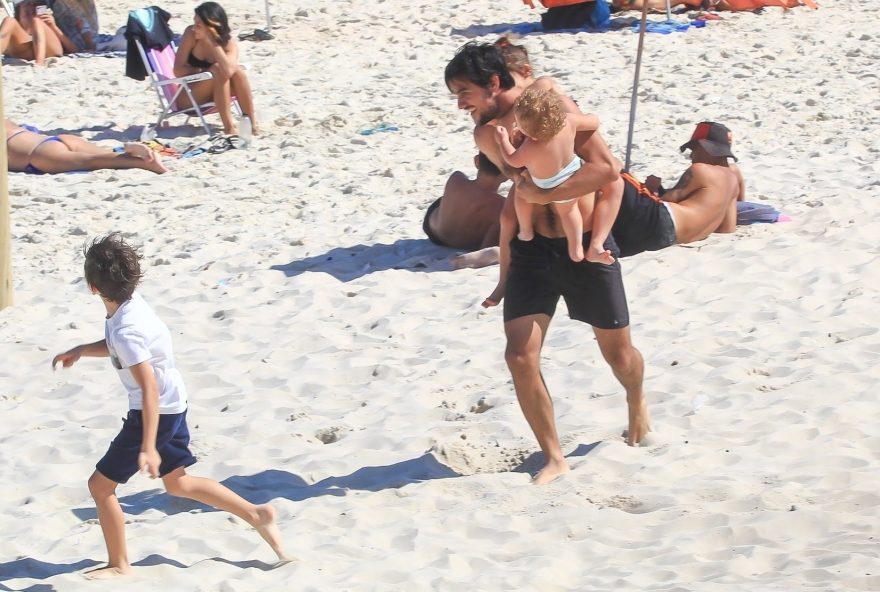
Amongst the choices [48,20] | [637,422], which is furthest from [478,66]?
[48,20]

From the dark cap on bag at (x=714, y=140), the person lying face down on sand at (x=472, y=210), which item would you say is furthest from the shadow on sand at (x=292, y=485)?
the dark cap on bag at (x=714, y=140)

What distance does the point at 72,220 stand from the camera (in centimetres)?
843

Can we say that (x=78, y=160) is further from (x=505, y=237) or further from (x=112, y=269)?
(x=112, y=269)

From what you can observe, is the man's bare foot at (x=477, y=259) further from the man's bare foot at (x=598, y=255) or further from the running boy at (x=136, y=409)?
the running boy at (x=136, y=409)

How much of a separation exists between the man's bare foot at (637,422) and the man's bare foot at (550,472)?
0.36 metres

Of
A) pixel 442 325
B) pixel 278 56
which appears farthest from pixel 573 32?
pixel 442 325

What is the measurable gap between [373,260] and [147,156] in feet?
8.84

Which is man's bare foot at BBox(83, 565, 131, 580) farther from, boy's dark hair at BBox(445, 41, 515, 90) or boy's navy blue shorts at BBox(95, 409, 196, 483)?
boy's dark hair at BBox(445, 41, 515, 90)

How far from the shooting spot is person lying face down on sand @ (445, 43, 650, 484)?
4.43 metres

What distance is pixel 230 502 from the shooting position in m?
3.98

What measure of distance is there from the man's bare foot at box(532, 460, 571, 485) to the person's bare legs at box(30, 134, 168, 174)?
562 cm

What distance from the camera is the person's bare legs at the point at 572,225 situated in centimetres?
432

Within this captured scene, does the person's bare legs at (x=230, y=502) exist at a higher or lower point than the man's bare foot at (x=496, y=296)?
lower

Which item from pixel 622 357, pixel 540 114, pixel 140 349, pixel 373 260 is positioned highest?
pixel 540 114
